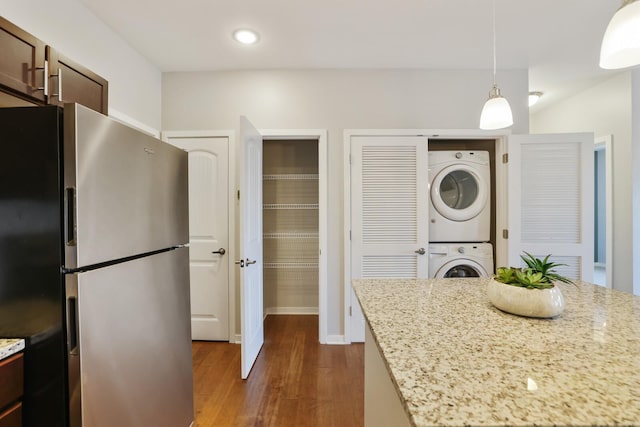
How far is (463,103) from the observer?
8.87ft

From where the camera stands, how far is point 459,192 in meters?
2.88

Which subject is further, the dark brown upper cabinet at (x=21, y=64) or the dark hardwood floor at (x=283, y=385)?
the dark hardwood floor at (x=283, y=385)

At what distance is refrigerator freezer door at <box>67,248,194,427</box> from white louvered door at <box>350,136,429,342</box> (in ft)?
5.26

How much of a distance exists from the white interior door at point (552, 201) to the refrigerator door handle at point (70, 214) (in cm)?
303

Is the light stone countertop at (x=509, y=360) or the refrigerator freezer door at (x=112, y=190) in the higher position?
the refrigerator freezer door at (x=112, y=190)

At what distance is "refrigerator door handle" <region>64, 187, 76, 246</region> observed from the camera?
0.94 metres

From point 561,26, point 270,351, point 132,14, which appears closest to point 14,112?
point 132,14

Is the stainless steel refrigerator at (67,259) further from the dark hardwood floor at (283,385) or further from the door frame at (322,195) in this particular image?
the door frame at (322,195)

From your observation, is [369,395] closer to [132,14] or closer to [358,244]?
[358,244]

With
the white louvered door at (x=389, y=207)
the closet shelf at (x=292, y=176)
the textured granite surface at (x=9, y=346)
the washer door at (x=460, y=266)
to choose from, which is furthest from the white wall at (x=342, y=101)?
the textured granite surface at (x=9, y=346)

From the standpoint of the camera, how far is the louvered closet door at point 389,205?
2.69 meters

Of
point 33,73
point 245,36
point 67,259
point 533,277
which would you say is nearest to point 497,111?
point 533,277

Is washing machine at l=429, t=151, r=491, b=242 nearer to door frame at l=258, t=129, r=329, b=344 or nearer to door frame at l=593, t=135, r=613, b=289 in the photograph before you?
door frame at l=258, t=129, r=329, b=344

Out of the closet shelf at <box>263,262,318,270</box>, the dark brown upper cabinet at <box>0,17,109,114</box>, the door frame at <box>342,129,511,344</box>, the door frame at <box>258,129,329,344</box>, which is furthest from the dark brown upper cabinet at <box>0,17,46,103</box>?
the closet shelf at <box>263,262,318,270</box>
